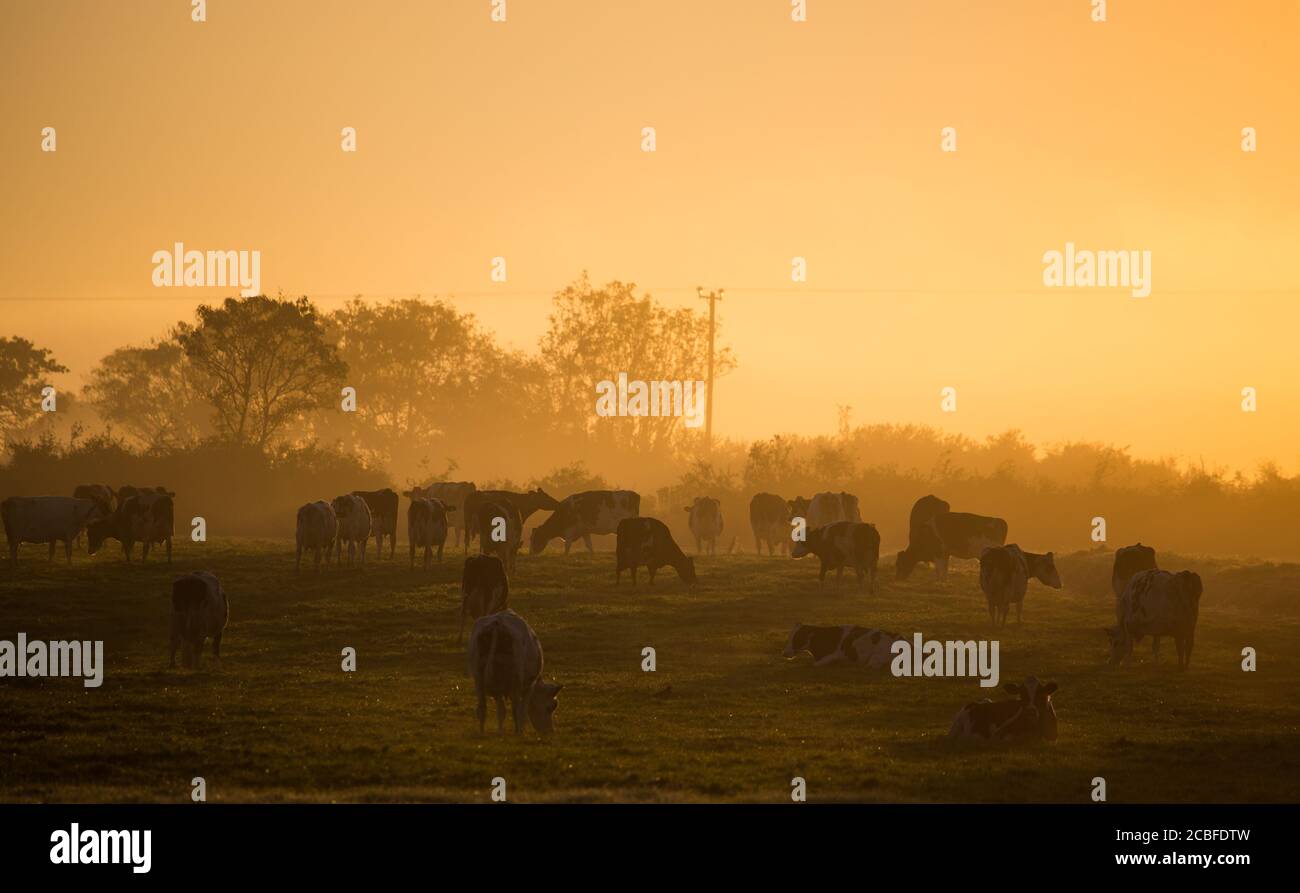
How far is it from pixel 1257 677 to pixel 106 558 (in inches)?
1185

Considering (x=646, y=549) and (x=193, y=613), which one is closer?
(x=193, y=613)

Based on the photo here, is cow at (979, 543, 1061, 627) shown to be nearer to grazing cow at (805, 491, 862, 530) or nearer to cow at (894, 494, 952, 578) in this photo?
cow at (894, 494, 952, 578)

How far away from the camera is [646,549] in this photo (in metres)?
39.1

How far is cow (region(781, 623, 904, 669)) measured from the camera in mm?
27469

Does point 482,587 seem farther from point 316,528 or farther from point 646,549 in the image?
point 316,528

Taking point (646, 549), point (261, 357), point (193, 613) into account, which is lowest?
point (193, 613)

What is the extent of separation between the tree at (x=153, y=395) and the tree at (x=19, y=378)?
5296 mm

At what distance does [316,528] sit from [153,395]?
284 ft

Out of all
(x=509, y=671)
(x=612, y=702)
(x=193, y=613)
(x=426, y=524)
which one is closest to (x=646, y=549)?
(x=426, y=524)

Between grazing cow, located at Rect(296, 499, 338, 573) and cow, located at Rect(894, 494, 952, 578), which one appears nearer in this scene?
grazing cow, located at Rect(296, 499, 338, 573)

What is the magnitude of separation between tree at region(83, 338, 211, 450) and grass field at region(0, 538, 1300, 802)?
3109 inches

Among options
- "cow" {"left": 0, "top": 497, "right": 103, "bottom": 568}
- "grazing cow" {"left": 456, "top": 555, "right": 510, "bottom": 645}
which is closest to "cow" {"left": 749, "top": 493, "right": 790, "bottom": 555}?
"cow" {"left": 0, "top": 497, "right": 103, "bottom": 568}

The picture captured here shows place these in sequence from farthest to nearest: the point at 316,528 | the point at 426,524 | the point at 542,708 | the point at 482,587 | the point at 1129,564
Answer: the point at 426,524 < the point at 316,528 < the point at 1129,564 < the point at 482,587 < the point at 542,708
